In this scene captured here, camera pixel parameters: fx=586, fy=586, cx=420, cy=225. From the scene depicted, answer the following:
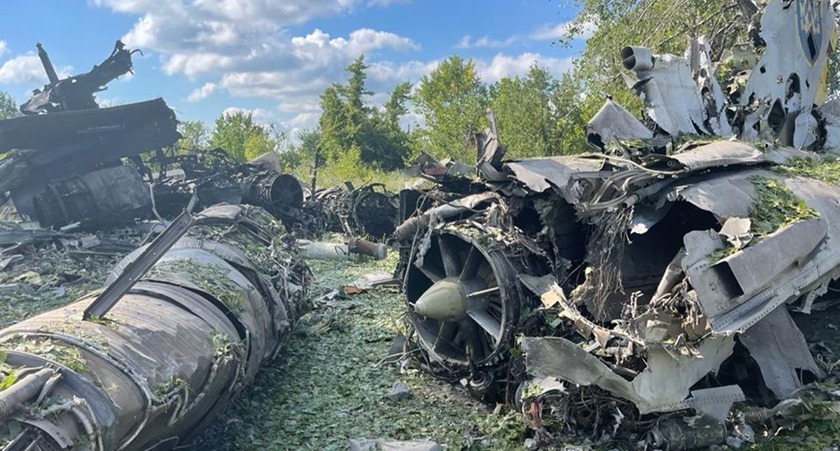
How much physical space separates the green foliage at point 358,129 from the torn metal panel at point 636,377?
4047cm

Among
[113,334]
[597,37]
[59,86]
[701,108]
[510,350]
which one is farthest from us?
[597,37]

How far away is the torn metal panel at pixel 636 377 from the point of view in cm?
454

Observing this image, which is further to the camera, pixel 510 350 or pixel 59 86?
pixel 59 86

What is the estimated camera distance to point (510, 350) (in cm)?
580

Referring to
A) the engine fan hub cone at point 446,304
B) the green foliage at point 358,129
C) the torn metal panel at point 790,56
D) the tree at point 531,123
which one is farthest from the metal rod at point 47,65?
the green foliage at point 358,129

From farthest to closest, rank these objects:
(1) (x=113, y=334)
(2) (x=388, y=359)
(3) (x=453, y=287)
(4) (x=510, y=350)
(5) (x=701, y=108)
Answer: (5) (x=701, y=108) < (2) (x=388, y=359) < (3) (x=453, y=287) < (4) (x=510, y=350) < (1) (x=113, y=334)

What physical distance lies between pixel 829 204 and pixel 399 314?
5980 mm

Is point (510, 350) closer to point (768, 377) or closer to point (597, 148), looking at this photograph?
point (768, 377)

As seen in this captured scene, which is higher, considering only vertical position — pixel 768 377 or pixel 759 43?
pixel 759 43

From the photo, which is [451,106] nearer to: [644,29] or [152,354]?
[644,29]

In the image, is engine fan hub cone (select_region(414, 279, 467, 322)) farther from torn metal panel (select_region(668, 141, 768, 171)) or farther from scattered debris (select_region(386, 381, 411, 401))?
torn metal panel (select_region(668, 141, 768, 171))

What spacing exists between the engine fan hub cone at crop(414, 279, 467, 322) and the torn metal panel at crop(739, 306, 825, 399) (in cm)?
269

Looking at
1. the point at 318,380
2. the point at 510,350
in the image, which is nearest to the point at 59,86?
the point at 318,380

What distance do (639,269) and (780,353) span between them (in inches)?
61.9
